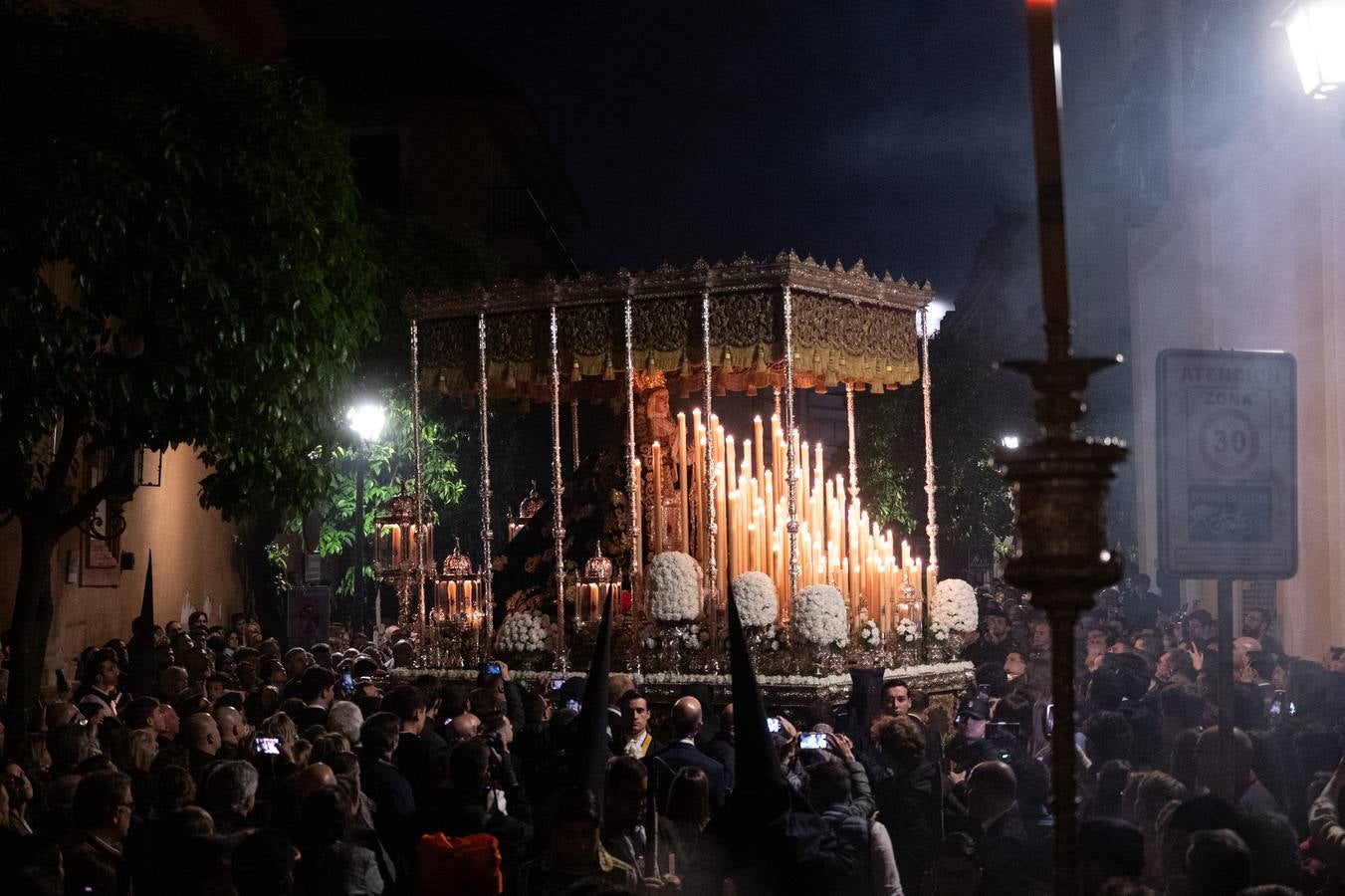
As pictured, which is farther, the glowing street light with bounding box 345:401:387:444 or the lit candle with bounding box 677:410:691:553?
the glowing street light with bounding box 345:401:387:444

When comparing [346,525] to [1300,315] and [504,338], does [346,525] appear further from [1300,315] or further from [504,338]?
[1300,315]

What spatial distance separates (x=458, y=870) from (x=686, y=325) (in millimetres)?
10318

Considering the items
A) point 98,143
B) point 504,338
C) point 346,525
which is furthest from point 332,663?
point 346,525

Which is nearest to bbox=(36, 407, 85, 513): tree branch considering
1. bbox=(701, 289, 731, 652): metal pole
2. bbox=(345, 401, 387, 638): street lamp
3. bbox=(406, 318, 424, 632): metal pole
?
bbox=(406, 318, 424, 632): metal pole

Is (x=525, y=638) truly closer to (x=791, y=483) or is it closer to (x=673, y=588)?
(x=673, y=588)

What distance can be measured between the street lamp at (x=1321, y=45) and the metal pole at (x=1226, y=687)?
4.14 m

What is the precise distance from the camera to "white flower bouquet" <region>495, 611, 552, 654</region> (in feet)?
53.3

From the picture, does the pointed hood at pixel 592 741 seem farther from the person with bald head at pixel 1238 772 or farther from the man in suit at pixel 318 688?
the man in suit at pixel 318 688

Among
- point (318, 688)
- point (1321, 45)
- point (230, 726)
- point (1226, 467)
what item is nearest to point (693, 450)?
point (318, 688)

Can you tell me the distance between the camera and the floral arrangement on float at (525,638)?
16234 millimetres

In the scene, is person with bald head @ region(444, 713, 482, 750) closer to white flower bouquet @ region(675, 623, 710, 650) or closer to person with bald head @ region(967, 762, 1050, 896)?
person with bald head @ region(967, 762, 1050, 896)

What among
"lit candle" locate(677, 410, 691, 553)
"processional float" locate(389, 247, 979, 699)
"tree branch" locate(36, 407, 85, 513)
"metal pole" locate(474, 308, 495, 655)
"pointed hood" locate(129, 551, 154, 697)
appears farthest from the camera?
"lit candle" locate(677, 410, 691, 553)

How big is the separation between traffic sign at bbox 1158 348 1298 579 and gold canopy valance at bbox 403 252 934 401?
9417mm

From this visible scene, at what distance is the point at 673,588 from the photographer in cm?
1512
